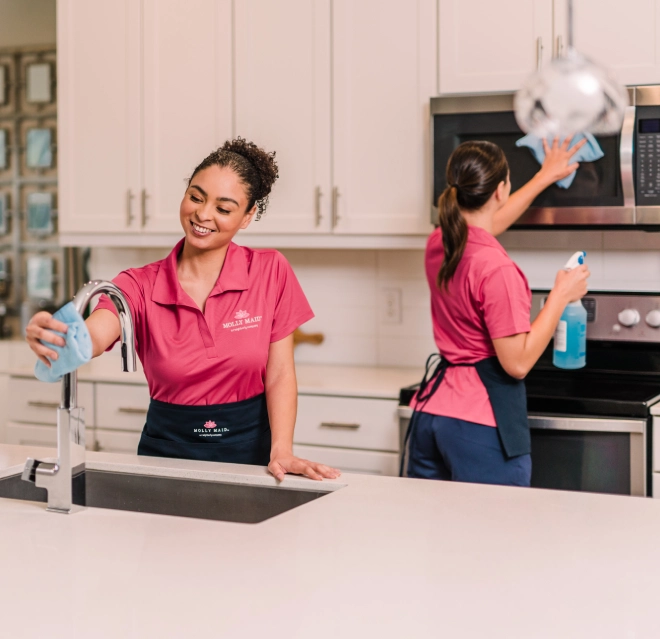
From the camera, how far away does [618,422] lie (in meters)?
2.55

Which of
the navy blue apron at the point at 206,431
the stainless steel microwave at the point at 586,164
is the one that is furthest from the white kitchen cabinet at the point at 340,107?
the navy blue apron at the point at 206,431

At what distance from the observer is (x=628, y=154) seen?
272 centimetres

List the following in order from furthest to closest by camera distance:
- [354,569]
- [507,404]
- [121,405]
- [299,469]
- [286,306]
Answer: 1. [121,405]
2. [507,404]
3. [286,306]
4. [299,469]
5. [354,569]

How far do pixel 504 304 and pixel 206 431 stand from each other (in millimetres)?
797

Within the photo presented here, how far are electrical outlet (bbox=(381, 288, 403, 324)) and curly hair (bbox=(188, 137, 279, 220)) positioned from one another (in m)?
1.45

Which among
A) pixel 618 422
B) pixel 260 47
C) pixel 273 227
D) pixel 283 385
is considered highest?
pixel 260 47

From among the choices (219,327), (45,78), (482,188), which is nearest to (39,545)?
(219,327)

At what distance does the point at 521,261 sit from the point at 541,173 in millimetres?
533

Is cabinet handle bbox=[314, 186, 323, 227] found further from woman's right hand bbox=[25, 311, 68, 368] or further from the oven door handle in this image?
woman's right hand bbox=[25, 311, 68, 368]

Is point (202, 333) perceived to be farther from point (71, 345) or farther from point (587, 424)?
point (587, 424)

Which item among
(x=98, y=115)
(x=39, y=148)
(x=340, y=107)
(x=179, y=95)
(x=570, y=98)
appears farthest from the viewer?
(x=39, y=148)

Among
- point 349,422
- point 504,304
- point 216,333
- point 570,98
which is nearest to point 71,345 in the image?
point 216,333

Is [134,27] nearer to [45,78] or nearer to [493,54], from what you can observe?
[45,78]

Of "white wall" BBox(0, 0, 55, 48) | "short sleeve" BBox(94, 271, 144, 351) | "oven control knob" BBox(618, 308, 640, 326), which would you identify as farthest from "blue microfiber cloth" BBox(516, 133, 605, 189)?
"white wall" BBox(0, 0, 55, 48)
